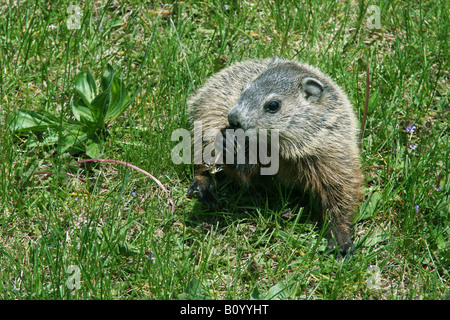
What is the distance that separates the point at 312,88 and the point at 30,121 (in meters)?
2.51

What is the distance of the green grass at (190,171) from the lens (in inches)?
158

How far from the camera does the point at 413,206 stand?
14.7 feet

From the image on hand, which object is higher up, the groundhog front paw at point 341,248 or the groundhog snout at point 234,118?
the groundhog snout at point 234,118

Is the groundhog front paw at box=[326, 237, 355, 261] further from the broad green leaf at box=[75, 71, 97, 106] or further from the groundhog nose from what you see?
the broad green leaf at box=[75, 71, 97, 106]

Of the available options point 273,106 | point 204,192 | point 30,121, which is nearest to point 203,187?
point 204,192

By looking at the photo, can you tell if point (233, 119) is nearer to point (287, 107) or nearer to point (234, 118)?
point (234, 118)

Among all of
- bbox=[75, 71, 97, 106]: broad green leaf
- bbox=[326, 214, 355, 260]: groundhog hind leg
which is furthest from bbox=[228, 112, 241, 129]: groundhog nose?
bbox=[75, 71, 97, 106]: broad green leaf

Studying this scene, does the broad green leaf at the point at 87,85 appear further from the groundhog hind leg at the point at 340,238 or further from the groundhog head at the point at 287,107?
the groundhog hind leg at the point at 340,238

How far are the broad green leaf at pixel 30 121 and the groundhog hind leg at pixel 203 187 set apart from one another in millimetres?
1331

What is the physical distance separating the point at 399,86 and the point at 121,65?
111 inches

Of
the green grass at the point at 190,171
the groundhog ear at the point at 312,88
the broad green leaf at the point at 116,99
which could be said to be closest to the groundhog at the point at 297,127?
the groundhog ear at the point at 312,88

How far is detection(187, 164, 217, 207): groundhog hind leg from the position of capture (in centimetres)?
475
